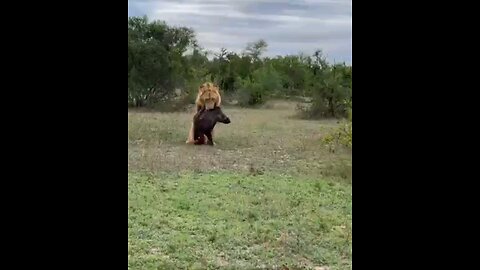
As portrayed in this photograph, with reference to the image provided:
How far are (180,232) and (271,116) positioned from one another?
0.44 m

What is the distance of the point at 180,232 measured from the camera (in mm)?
1601

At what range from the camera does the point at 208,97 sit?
1644mm

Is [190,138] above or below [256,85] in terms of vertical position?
below

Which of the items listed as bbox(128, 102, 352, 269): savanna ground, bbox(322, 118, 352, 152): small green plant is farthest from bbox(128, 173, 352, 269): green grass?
bbox(322, 118, 352, 152): small green plant

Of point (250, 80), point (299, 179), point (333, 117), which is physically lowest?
point (299, 179)

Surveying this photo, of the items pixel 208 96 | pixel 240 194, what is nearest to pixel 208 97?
pixel 208 96

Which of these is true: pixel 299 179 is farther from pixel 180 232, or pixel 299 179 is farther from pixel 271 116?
pixel 180 232

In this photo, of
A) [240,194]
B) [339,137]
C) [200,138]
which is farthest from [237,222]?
[339,137]

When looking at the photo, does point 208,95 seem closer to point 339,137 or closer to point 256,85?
point 256,85

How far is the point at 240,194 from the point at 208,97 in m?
0.30

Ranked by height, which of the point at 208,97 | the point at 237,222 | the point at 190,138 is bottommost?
the point at 237,222
